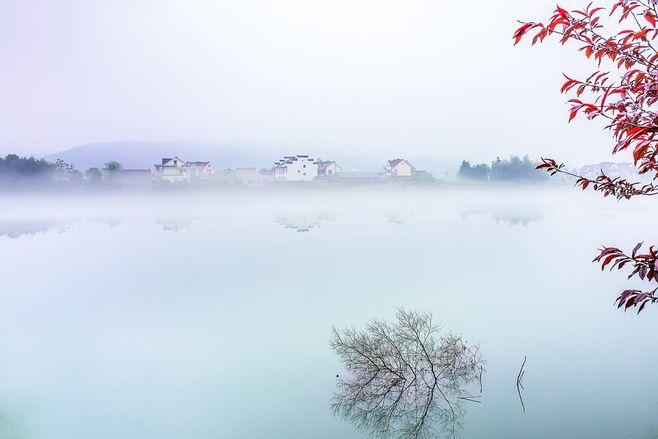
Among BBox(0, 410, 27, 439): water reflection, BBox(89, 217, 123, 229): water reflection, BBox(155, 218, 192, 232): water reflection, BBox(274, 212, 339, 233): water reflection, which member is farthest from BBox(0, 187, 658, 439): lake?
BBox(89, 217, 123, 229): water reflection

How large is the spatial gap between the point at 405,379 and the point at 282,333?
352 centimetres

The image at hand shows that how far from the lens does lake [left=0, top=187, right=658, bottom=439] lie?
4750mm

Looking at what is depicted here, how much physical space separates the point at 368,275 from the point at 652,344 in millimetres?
8534

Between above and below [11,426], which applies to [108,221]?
below

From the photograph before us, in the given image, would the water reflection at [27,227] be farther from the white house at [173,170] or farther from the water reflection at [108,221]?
the white house at [173,170]

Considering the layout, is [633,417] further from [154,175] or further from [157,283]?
[154,175]

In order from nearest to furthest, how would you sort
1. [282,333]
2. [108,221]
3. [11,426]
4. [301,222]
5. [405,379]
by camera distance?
[11,426], [405,379], [282,333], [301,222], [108,221]

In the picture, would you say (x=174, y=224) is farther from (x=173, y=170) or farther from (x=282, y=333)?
(x=282, y=333)

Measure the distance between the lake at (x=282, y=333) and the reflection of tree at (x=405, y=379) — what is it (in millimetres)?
213

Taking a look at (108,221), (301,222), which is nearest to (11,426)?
(301,222)

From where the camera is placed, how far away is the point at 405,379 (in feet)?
16.8

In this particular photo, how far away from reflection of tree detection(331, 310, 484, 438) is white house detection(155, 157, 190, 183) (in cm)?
2669

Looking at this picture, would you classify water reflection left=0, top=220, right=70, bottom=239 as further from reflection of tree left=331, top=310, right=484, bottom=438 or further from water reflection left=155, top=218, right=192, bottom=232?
reflection of tree left=331, top=310, right=484, bottom=438

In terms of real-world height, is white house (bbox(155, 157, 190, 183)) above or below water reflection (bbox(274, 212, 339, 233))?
above
